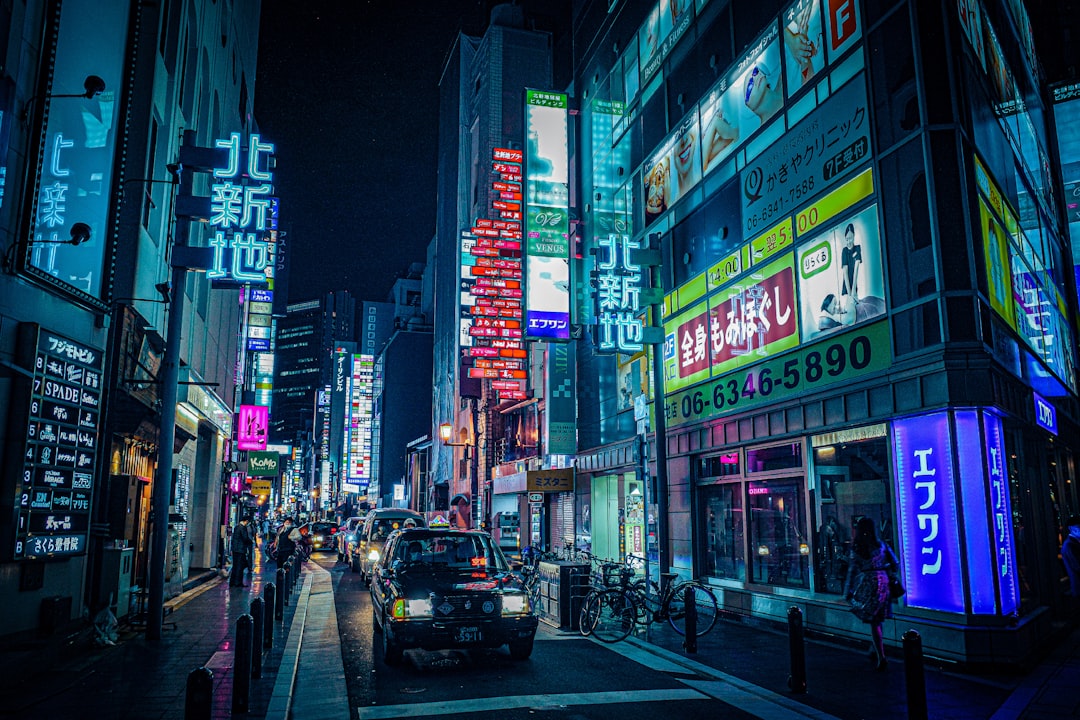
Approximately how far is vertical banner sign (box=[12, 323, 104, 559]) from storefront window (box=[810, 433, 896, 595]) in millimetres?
11652

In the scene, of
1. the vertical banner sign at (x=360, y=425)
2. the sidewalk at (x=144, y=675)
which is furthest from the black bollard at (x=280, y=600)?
the vertical banner sign at (x=360, y=425)

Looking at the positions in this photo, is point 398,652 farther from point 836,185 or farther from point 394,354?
point 394,354

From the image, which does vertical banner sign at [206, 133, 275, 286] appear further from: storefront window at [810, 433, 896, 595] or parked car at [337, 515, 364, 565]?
parked car at [337, 515, 364, 565]

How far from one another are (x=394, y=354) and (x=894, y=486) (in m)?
98.7

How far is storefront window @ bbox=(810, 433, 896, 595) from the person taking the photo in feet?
38.4

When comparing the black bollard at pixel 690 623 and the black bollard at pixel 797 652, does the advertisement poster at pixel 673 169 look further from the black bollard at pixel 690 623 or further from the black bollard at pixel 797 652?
the black bollard at pixel 797 652

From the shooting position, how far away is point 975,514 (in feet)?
32.6

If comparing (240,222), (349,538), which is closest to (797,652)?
(240,222)

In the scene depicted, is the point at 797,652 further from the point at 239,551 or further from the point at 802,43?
the point at 239,551

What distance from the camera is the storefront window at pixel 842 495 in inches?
461

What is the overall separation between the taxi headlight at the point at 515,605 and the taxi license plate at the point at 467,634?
443mm

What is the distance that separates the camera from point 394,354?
10612 cm

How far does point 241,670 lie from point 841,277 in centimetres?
1073

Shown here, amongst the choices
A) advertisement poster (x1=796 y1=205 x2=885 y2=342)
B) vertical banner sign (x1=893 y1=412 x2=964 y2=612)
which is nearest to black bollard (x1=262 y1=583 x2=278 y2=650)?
vertical banner sign (x1=893 y1=412 x2=964 y2=612)
